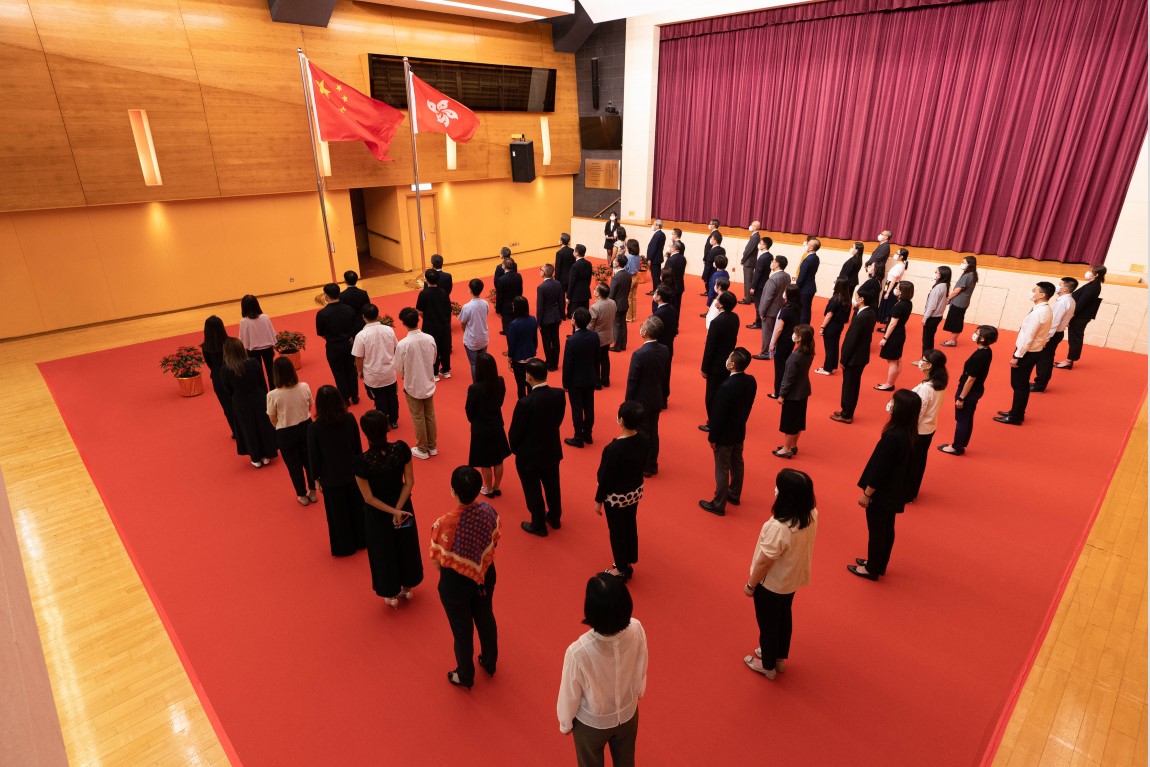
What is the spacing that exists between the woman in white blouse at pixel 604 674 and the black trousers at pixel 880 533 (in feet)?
7.89

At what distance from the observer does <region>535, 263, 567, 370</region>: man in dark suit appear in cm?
736

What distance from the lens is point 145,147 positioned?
9.67m

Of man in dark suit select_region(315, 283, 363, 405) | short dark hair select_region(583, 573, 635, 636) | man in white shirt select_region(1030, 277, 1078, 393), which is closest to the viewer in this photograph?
short dark hair select_region(583, 573, 635, 636)

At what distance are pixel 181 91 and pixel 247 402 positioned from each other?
758 centimetres

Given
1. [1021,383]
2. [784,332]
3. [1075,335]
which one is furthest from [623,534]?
[1075,335]

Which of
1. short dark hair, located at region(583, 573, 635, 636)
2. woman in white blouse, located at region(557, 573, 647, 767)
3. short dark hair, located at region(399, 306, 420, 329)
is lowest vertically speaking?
woman in white blouse, located at region(557, 573, 647, 767)

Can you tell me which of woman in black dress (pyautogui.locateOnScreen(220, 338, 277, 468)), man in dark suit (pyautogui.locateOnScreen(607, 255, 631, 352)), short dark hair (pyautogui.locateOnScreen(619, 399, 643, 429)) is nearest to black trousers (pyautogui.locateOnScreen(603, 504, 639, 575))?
short dark hair (pyautogui.locateOnScreen(619, 399, 643, 429))

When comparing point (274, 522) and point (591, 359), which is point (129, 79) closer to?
point (274, 522)

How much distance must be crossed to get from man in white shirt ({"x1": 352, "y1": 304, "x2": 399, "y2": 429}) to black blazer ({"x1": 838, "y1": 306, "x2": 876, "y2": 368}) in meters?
4.62

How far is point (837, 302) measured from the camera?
23.2 ft

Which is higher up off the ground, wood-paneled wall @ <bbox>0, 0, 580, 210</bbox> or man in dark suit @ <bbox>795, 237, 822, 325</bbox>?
wood-paneled wall @ <bbox>0, 0, 580, 210</bbox>

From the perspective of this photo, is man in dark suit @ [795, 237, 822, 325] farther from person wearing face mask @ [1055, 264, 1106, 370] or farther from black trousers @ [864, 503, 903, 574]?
black trousers @ [864, 503, 903, 574]

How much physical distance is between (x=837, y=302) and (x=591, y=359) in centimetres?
339

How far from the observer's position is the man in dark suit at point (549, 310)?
7363mm
